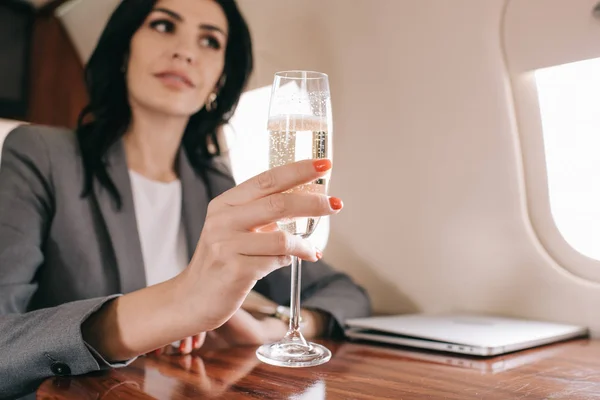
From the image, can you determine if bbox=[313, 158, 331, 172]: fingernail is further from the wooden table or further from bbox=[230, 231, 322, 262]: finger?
the wooden table

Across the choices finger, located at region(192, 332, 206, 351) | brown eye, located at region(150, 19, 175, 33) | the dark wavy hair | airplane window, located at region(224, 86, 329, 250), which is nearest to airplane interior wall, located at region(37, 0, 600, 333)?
the dark wavy hair

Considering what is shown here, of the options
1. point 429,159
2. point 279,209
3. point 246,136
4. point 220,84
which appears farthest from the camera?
point 246,136

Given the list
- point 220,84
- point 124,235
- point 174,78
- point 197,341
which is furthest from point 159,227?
point 197,341

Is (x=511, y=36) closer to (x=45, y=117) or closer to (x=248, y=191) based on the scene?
(x=248, y=191)

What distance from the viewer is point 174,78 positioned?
4.87 ft

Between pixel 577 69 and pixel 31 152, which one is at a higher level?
pixel 577 69

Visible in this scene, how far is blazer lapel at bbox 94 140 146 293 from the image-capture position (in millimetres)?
1275

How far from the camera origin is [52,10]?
283cm

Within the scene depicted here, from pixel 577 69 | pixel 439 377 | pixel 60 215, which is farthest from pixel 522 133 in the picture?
pixel 60 215

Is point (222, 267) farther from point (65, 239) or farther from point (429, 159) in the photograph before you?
point (429, 159)

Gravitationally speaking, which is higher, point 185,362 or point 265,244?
point 265,244

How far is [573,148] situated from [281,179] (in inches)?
32.1

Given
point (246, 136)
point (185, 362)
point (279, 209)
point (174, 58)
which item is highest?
point (174, 58)

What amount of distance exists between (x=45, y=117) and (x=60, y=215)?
1.88m
